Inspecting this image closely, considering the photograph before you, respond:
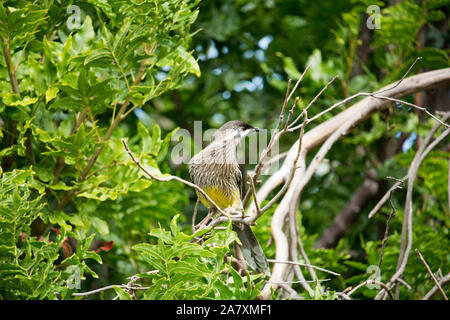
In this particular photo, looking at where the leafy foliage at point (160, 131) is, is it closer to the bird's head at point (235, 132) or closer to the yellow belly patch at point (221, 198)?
the yellow belly patch at point (221, 198)

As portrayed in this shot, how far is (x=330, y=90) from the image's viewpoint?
4.45 metres

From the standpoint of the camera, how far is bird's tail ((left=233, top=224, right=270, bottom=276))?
3.09 m

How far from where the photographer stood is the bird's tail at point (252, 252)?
3.09 m

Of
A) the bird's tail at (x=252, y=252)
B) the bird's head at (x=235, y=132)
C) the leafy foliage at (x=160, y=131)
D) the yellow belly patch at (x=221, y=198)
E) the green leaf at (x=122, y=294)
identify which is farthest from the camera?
the yellow belly patch at (x=221, y=198)

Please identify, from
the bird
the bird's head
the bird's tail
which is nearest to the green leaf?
the bird's tail

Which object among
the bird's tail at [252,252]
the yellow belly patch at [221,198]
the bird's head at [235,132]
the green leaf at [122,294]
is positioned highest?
the bird's head at [235,132]

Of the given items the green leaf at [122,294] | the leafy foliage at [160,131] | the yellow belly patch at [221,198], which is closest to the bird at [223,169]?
the yellow belly patch at [221,198]

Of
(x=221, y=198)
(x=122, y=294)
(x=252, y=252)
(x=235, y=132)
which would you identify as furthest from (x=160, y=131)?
(x=122, y=294)

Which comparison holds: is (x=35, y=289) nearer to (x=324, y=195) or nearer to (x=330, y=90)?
(x=330, y=90)

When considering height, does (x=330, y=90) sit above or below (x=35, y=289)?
above

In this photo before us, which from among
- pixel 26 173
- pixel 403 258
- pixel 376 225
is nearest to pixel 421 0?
pixel 376 225
